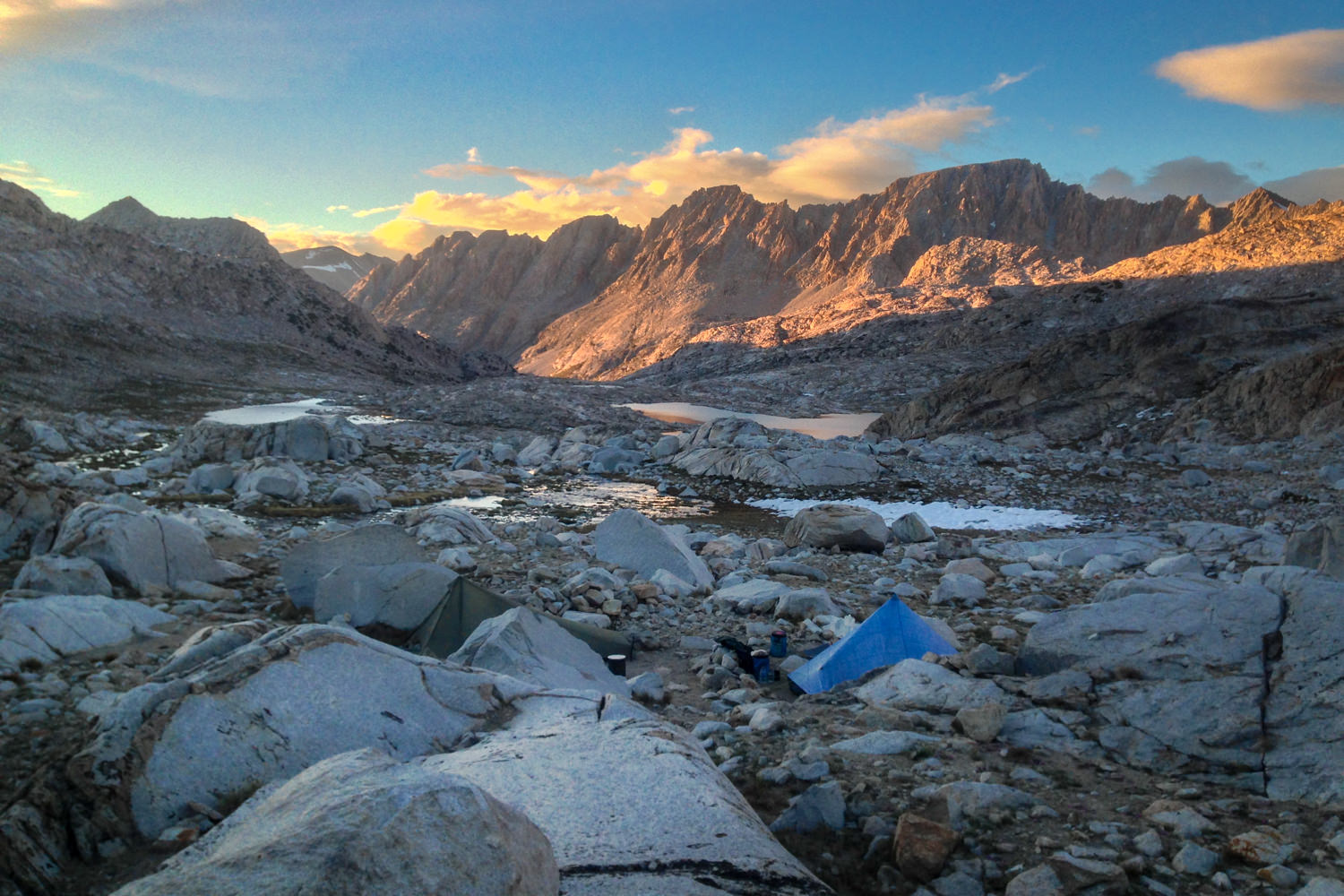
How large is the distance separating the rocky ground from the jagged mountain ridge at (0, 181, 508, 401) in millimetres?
23540

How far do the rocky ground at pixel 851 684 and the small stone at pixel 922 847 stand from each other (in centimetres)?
1

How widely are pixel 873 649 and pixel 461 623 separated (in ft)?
11.5

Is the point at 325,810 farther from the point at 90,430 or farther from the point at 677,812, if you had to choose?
the point at 90,430

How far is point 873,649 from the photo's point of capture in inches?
261

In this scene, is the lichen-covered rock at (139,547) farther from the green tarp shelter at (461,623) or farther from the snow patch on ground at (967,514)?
the snow patch on ground at (967,514)

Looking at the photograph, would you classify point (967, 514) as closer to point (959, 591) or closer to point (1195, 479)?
point (1195, 479)

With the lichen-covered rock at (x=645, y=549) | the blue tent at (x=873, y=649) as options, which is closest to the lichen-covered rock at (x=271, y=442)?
the lichen-covered rock at (x=645, y=549)

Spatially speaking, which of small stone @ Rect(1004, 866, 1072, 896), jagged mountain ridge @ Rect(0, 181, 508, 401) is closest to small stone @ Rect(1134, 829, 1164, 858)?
small stone @ Rect(1004, 866, 1072, 896)

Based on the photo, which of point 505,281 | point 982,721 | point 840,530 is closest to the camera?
point 982,721

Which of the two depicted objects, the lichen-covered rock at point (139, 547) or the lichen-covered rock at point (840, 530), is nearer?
the lichen-covered rock at point (139, 547)

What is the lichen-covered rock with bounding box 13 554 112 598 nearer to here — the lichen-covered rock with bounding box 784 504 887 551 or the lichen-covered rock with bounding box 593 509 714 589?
the lichen-covered rock with bounding box 593 509 714 589

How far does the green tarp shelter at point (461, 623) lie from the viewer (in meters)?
6.86

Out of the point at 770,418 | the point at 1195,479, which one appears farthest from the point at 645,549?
the point at 770,418

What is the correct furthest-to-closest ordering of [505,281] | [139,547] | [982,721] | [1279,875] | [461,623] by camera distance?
[505,281] < [139,547] < [461,623] < [982,721] < [1279,875]
